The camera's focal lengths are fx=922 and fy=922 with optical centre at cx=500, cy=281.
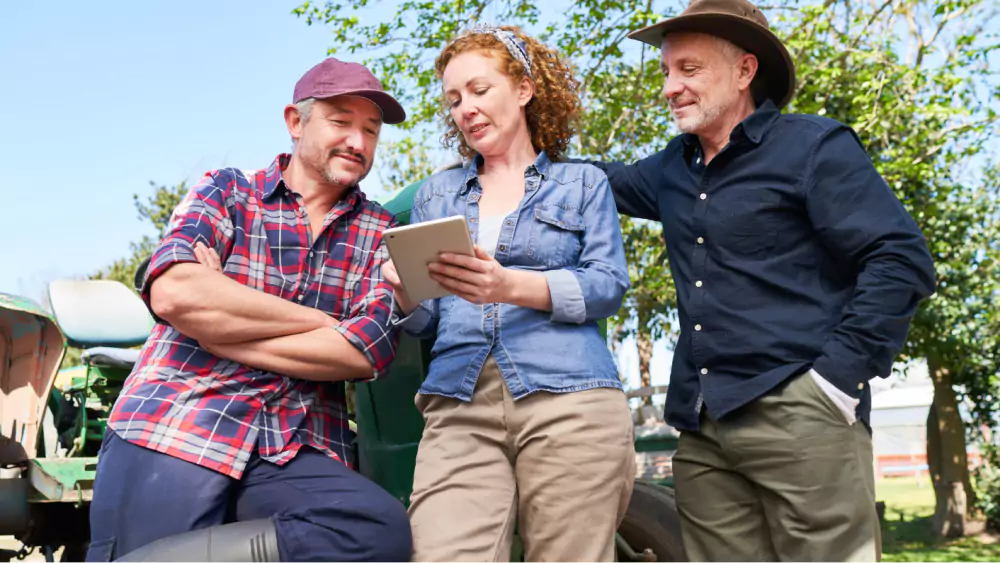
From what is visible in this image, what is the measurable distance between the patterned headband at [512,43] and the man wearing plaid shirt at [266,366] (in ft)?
1.33

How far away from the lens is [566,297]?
252 centimetres

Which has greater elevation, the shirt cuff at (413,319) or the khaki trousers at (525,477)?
the shirt cuff at (413,319)

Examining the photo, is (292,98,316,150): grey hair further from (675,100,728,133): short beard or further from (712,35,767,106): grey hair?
(712,35,767,106): grey hair

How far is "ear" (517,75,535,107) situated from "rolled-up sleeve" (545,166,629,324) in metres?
0.29

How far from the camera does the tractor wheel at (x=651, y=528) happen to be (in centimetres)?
429

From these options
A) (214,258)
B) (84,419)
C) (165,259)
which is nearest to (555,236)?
(214,258)

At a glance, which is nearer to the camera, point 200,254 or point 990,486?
point 200,254

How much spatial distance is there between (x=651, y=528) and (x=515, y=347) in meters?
2.17

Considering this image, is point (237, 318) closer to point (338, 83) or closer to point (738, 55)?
point (338, 83)

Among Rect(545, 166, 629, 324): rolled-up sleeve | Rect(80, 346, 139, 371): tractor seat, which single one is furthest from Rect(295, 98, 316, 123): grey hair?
Rect(80, 346, 139, 371): tractor seat

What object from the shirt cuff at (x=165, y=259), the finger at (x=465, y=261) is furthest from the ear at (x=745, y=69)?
the shirt cuff at (x=165, y=259)

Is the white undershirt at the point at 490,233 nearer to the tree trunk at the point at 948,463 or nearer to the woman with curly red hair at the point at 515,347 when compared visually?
the woman with curly red hair at the point at 515,347

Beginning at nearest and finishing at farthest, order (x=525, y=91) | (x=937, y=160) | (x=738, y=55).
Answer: (x=525, y=91)
(x=738, y=55)
(x=937, y=160)

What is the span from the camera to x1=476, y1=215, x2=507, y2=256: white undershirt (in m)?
2.66
